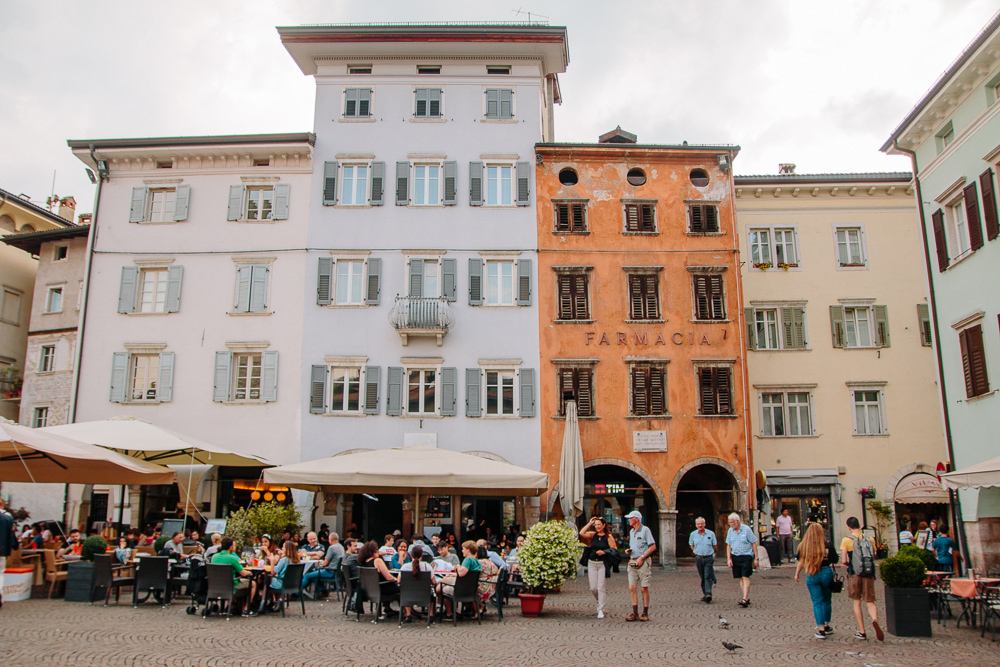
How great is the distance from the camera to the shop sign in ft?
83.3

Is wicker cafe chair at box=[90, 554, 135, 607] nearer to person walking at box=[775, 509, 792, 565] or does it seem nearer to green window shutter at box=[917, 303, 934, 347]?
person walking at box=[775, 509, 792, 565]

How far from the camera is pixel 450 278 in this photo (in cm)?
2636

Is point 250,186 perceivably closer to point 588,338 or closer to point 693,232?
point 588,338

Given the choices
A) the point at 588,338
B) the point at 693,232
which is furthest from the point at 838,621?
the point at 693,232

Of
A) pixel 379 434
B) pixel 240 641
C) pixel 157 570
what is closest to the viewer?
pixel 240 641

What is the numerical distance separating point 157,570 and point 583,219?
1753 cm

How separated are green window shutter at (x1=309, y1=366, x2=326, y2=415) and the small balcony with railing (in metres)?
2.72

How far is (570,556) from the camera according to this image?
44.5ft

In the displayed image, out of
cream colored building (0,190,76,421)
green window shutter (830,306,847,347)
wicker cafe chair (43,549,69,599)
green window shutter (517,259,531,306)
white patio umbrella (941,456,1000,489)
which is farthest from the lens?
cream colored building (0,190,76,421)

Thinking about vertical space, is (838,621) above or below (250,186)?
below

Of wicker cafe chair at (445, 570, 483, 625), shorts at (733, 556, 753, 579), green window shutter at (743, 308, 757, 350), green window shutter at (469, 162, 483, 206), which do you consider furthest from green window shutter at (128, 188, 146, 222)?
shorts at (733, 556, 753, 579)

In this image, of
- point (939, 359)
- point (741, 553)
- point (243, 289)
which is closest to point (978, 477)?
point (741, 553)

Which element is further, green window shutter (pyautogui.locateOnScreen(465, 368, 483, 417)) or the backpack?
green window shutter (pyautogui.locateOnScreen(465, 368, 483, 417))

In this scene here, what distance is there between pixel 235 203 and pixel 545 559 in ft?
60.5
